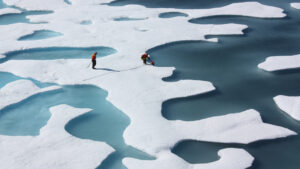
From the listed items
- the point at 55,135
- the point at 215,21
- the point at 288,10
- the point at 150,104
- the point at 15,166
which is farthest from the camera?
the point at 288,10

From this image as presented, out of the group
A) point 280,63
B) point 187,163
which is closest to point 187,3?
point 280,63

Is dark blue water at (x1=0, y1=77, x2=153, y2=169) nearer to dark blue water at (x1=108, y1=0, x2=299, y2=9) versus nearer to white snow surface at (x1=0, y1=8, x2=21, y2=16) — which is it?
white snow surface at (x1=0, y1=8, x2=21, y2=16)

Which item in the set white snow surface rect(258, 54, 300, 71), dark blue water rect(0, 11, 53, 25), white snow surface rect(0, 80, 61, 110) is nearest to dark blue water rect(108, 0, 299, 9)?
dark blue water rect(0, 11, 53, 25)

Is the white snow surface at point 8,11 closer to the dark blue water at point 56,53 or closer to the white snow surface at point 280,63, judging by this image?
the dark blue water at point 56,53

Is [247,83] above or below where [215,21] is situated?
below

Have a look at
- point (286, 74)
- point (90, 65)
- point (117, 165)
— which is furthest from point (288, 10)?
point (117, 165)

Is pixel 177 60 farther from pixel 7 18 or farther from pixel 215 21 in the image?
pixel 7 18

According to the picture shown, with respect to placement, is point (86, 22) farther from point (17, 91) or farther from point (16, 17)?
point (17, 91)
